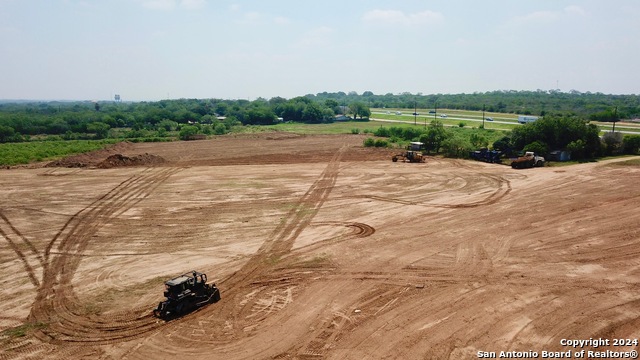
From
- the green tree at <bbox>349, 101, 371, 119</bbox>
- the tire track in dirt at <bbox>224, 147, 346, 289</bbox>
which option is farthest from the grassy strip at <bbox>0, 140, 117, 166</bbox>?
the green tree at <bbox>349, 101, 371, 119</bbox>

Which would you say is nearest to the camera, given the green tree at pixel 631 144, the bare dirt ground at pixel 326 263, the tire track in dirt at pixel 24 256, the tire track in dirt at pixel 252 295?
the bare dirt ground at pixel 326 263

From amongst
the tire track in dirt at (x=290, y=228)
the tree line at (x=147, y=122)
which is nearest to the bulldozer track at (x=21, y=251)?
the tire track in dirt at (x=290, y=228)

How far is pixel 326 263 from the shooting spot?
21.1 m

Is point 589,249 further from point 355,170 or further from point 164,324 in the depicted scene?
point 355,170

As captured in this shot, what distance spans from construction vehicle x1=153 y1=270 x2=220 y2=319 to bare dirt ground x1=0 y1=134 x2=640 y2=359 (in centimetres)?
49

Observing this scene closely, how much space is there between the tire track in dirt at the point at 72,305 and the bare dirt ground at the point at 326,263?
86mm

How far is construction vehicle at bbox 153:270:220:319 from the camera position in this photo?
16359 millimetres

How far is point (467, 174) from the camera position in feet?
136

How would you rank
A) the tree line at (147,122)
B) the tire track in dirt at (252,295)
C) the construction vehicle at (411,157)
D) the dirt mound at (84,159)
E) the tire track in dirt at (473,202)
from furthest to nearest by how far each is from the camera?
the tree line at (147,122) → the dirt mound at (84,159) → the construction vehicle at (411,157) → the tire track in dirt at (473,202) → the tire track in dirt at (252,295)

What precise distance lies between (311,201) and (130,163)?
88.5 feet

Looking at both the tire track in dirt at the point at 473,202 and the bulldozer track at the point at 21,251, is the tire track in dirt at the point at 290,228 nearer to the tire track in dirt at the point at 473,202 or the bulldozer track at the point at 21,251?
the tire track in dirt at the point at 473,202

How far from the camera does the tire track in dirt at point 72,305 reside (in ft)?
50.6

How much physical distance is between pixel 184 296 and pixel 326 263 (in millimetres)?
7267

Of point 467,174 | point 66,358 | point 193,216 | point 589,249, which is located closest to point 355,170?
point 467,174
